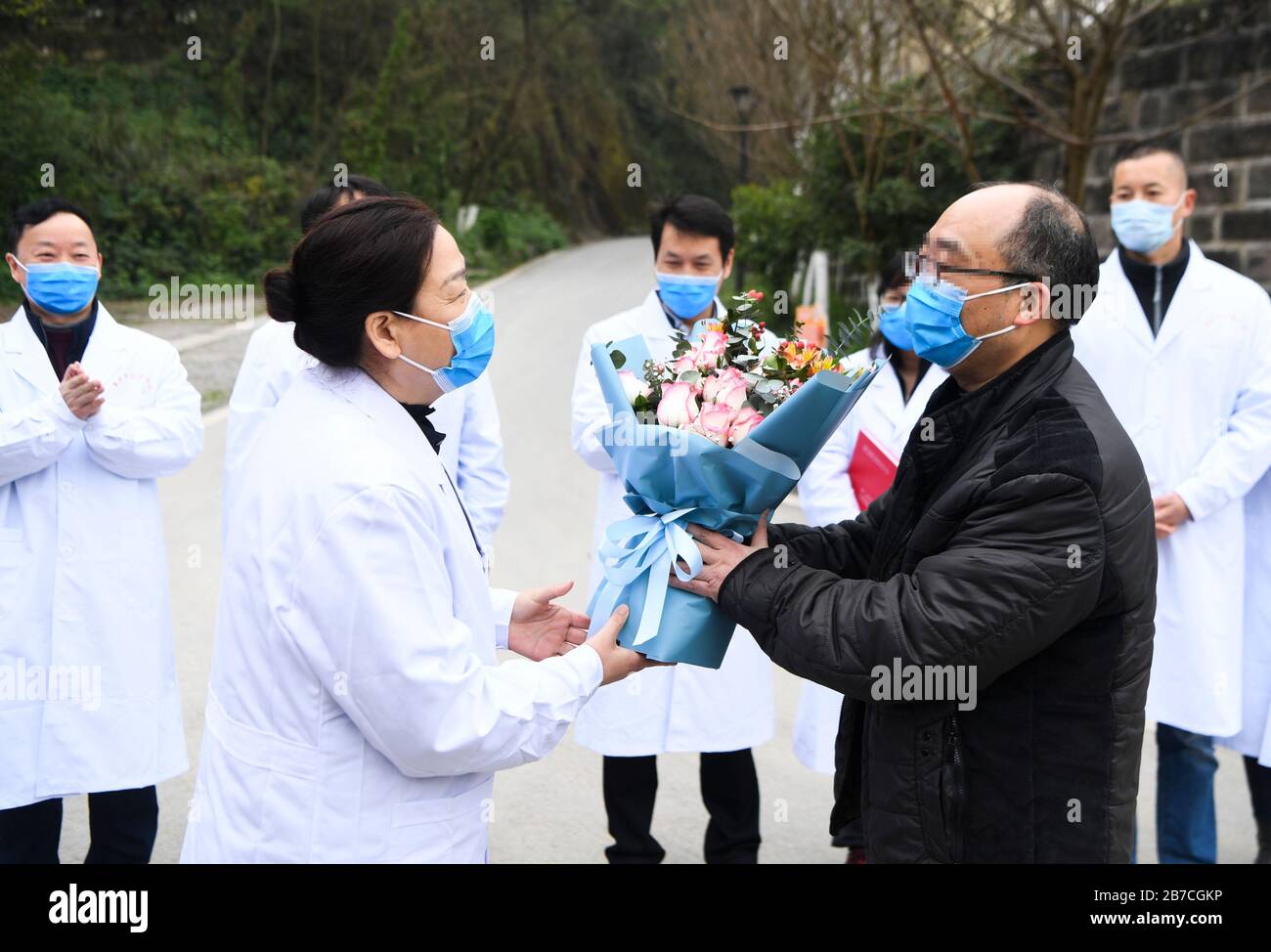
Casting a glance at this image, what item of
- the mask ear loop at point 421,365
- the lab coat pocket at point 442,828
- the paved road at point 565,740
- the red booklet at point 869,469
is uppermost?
the mask ear loop at point 421,365

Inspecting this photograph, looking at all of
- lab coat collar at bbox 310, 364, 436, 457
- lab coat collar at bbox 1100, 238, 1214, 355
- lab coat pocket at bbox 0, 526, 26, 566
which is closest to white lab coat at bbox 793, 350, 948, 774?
lab coat collar at bbox 1100, 238, 1214, 355

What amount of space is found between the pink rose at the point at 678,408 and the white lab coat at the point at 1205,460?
2.47 m

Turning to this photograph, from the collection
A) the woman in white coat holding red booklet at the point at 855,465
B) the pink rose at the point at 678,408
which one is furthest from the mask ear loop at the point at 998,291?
the woman in white coat holding red booklet at the point at 855,465

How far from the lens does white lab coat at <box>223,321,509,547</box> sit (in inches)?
170

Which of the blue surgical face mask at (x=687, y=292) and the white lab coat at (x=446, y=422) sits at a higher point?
the blue surgical face mask at (x=687, y=292)

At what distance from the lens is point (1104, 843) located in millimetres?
2477

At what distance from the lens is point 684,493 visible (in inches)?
104

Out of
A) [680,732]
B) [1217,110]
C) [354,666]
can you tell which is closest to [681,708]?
[680,732]

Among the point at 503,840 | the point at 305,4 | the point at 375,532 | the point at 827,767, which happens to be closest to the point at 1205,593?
the point at 827,767

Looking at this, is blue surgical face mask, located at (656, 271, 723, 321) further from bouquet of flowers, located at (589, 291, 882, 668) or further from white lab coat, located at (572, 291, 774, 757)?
bouquet of flowers, located at (589, 291, 882, 668)

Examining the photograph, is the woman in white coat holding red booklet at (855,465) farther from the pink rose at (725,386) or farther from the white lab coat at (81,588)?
the white lab coat at (81,588)

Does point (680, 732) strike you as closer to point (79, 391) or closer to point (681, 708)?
point (681, 708)

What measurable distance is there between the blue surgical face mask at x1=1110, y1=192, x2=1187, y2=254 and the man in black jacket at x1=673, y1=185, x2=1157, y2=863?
2142 mm

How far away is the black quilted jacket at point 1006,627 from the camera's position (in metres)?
2.33
